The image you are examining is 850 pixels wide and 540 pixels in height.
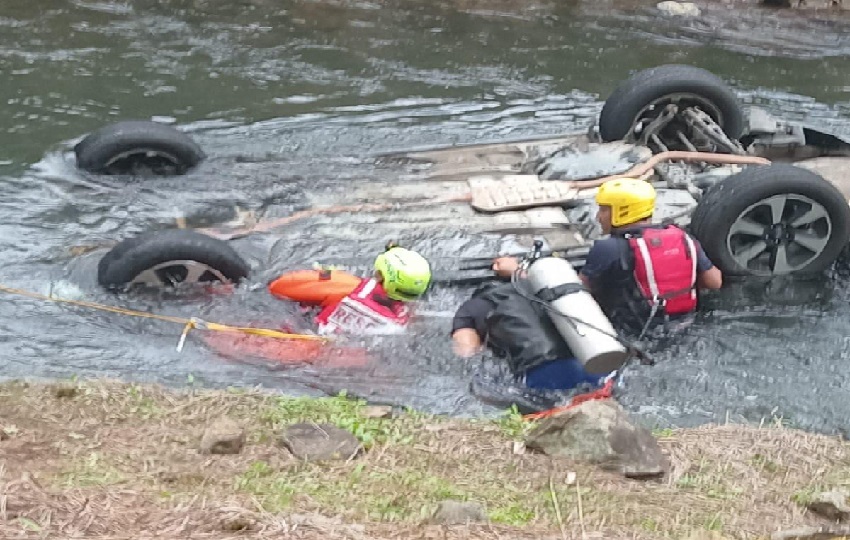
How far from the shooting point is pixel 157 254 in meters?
7.22

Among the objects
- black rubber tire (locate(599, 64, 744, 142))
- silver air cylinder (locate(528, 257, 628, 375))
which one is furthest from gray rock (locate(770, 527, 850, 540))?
black rubber tire (locate(599, 64, 744, 142))

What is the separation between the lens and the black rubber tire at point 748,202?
764cm

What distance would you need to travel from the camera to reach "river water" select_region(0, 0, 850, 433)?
6.83m

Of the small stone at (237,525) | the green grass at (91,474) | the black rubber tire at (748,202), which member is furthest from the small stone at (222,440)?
the black rubber tire at (748,202)

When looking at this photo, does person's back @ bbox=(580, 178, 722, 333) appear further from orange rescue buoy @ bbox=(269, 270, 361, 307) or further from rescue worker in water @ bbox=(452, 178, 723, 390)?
orange rescue buoy @ bbox=(269, 270, 361, 307)

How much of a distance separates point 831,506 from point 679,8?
16.1 m

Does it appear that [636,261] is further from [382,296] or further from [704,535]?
[704,535]

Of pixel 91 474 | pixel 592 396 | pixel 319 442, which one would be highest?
pixel 91 474

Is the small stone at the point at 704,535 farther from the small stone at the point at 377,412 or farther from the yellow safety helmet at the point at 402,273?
the yellow safety helmet at the point at 402,273

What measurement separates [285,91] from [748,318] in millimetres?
7226

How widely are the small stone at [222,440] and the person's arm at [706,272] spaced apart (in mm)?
3797

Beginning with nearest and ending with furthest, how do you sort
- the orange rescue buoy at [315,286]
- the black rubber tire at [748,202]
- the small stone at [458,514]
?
the small stone at [458,514]
the orange rescue buoy at [315,286]
the black rubber tire at [748,202]

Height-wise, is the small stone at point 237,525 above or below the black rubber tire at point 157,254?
above

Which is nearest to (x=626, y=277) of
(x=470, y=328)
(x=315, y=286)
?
(x=470, y=328)
